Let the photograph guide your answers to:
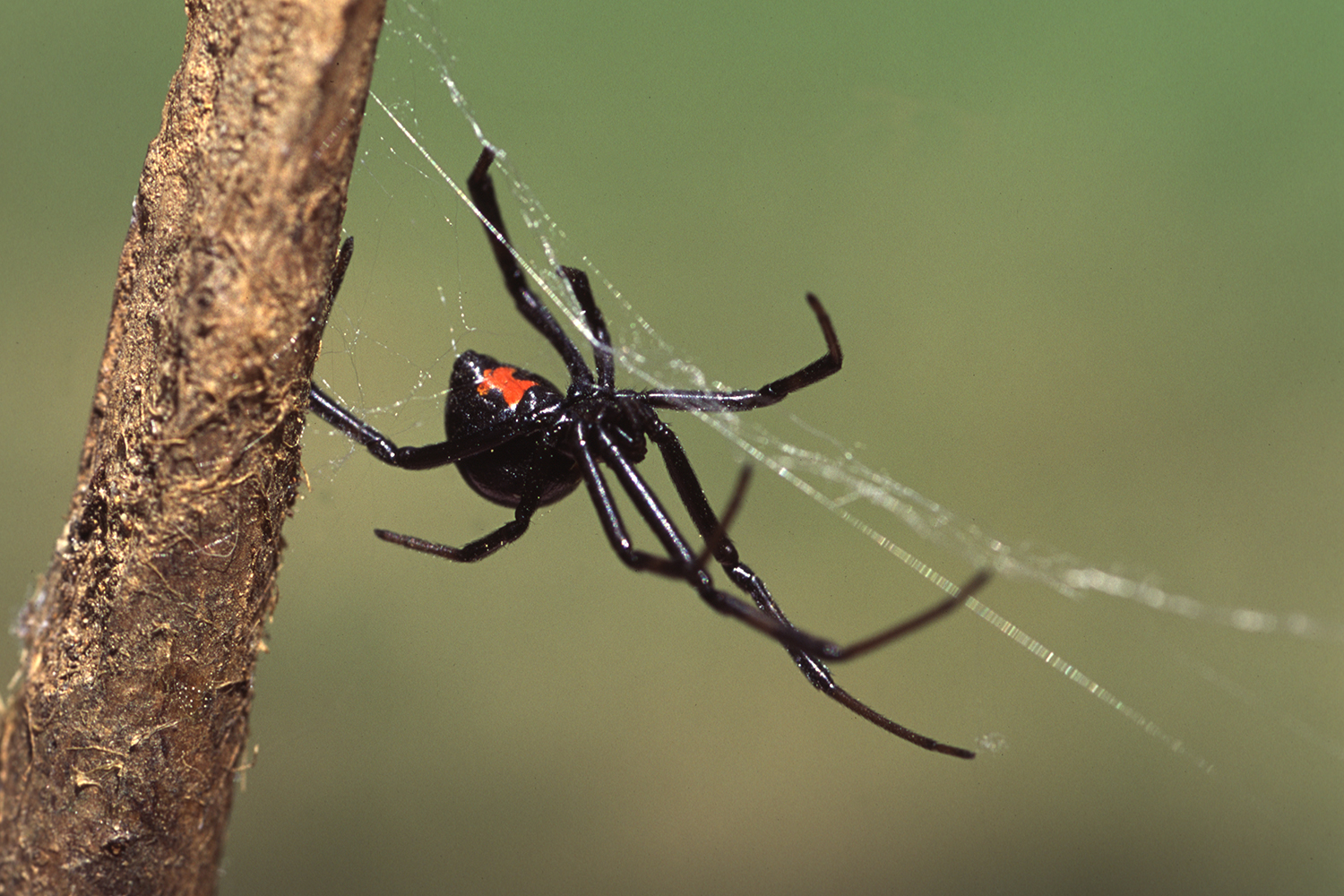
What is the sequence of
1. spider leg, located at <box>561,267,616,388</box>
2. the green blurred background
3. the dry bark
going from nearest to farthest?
1. the dry bark
2. spider leg, located at <box>561,267,616,388</box>
3. the green blurred background

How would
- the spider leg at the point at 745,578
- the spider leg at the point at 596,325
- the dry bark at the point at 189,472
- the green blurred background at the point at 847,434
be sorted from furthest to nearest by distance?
the green blurred background at the point at 847,434
the spider leg at the point at 596,325
the spider leg at the point at 745,578
the dry bark at the point at 189,472

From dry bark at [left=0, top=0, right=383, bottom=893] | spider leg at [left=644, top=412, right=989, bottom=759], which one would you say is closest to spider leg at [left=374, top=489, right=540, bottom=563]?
spider leg at [left=644, top=412, right=989, bottom=759]

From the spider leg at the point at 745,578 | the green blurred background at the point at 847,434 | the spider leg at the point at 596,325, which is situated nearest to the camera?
the spider leg at the point at 745,578

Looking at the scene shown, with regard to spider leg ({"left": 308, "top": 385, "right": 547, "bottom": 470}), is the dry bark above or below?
below

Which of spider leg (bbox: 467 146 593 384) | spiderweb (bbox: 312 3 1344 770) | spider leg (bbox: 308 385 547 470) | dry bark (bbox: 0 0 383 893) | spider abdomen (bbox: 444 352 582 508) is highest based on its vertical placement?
spiderweb (bbox: 312 3 1344 770)

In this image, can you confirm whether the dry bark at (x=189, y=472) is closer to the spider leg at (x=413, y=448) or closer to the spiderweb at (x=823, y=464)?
the spider leg at (x=413, y=448)

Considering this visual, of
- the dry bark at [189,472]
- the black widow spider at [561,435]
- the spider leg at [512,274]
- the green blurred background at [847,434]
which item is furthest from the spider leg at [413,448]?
the green blurred background at [847,434]

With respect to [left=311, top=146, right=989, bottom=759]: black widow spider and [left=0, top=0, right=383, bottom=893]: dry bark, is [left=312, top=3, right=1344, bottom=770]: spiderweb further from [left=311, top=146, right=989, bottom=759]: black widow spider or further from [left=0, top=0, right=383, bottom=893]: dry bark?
[left=0, top=0, right=383, bottom=893]: dry bark
